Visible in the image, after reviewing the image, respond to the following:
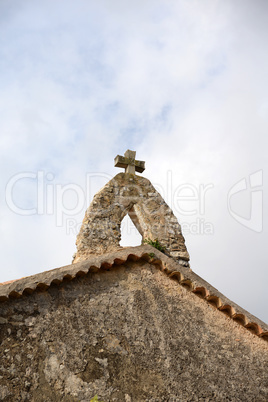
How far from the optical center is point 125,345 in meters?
4.84

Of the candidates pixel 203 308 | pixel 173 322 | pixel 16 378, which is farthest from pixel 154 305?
pixel 16 378

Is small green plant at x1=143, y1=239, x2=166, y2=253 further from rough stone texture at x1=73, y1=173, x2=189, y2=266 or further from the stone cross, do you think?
the stone cross

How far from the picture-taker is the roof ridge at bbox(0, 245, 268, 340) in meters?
4.94

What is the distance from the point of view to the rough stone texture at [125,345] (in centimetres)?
436

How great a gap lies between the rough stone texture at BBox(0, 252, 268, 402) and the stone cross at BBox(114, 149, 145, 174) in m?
2.96

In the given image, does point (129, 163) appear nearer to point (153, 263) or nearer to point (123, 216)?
point (123, 216)

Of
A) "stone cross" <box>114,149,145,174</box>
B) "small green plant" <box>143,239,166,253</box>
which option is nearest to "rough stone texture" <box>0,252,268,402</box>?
"small green plant" <box>143,239,166,253</box>

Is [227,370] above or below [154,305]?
below

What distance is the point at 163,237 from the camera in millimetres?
7379

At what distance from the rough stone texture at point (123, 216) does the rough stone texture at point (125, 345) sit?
4.53ft

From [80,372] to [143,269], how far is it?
174 centimetres

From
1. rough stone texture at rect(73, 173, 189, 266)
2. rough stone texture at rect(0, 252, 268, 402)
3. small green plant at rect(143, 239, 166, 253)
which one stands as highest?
rough stone texture at rect(73, 173, 189, 266)

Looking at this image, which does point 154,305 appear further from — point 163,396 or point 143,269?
point 163,396

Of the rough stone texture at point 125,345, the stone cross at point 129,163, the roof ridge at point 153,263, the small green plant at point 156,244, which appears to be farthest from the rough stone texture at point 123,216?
the rough stone texture at point 125,345
